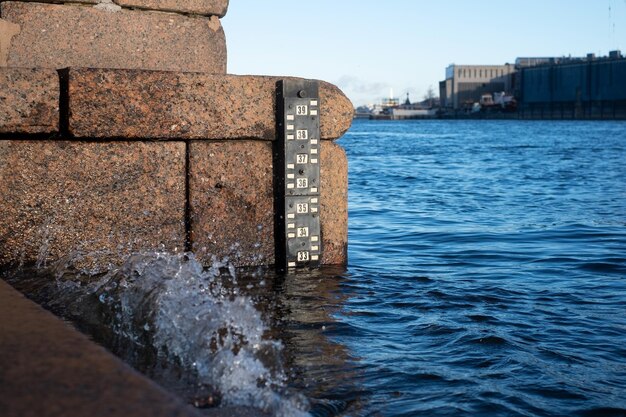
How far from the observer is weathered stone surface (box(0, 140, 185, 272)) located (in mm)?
4543

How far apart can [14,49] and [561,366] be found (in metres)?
3.42

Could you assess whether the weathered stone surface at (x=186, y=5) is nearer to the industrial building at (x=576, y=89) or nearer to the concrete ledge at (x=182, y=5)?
the concrete ledge at (x=182, y=5)

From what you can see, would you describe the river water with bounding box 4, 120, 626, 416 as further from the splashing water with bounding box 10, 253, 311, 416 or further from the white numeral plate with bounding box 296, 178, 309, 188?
the white numeral plate with bounding box 296, 178, 309, 188

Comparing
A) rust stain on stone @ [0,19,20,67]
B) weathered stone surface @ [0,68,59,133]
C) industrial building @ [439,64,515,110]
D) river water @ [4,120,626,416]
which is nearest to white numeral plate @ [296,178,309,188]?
river water @ [4,120,626,416]

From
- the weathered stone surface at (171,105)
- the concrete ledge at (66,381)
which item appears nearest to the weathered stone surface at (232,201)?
the weathered stone surface at (171,105)

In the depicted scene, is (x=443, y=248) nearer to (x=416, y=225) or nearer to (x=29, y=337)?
(x=416, y=225)

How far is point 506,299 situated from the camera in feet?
16.8

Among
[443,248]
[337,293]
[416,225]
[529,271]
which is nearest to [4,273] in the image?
[337,293]

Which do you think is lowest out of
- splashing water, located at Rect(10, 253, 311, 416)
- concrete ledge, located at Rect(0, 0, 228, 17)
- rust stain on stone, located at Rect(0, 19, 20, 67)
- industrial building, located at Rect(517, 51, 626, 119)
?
splashing water, located at Rect(10, 253, 311, 416)

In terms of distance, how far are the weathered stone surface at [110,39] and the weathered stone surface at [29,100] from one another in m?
0.65

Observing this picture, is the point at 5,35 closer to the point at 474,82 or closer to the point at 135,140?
the point at 135,140

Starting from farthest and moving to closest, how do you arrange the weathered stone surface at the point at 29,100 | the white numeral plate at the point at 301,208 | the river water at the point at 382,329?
the white numeral plate at the point at 301,208 → the weathered stone surface at the point at 29,100 → the river water at the point at 382,329

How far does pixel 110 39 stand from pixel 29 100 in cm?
98

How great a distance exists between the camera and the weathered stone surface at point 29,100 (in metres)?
4.42
